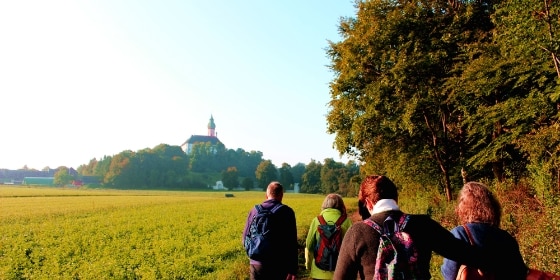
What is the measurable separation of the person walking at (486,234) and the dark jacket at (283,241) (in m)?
2.31

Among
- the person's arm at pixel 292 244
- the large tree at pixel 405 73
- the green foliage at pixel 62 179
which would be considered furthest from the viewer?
the green foliage at pixel 62 179

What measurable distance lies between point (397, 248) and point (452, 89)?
50.7 feet

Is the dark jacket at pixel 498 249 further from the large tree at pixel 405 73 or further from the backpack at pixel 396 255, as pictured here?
the large tree at pixel 405 73

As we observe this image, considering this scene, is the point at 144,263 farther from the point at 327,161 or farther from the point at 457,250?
the point at 327,161

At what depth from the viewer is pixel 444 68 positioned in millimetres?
17672

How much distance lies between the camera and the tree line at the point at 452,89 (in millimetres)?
11078

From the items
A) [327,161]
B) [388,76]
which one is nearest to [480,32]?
[388,76]

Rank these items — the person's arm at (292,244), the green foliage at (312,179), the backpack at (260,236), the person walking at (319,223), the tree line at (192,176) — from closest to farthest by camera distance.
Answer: the backpack at (260,236)
the person's arm at (292,244)
the person walking at (319,223)
the tree line at (192,176)
the green foliage at (312,179)

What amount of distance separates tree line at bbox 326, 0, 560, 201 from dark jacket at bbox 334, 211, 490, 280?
331 inches

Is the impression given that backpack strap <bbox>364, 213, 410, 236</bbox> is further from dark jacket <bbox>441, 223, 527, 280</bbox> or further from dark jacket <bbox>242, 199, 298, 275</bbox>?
dark jacket <bbox>242, 199, 298, 275</bbox>

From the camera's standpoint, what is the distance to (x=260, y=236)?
192 inches

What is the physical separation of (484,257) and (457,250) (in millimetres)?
231

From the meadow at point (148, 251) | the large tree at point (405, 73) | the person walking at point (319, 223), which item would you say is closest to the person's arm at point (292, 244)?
the person walking at point (319, 223)

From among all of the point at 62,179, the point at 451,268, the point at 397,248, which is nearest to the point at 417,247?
the point at 397,248
